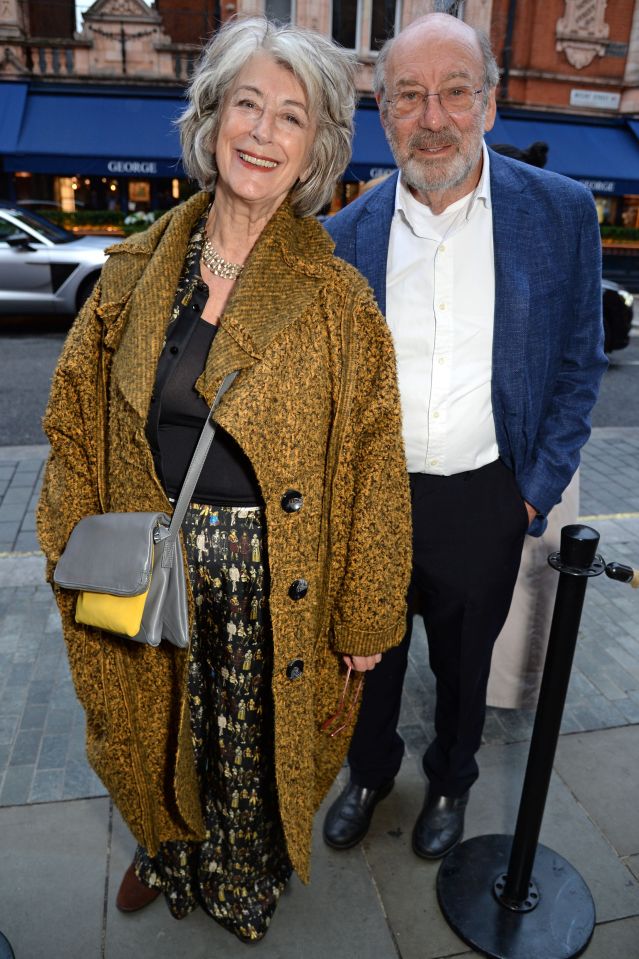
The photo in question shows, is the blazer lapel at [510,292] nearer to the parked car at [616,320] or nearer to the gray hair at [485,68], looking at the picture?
the gray hair at [485,68]

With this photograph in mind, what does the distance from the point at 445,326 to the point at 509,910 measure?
5.80 feet

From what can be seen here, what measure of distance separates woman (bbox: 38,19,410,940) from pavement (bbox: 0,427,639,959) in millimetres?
374

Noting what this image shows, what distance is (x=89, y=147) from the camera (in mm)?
15273

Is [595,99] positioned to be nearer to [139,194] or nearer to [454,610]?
[139,194]

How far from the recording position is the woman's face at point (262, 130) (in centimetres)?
181

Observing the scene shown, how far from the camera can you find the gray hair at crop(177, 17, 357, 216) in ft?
5.94

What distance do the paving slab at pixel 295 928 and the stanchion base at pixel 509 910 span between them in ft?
0.80

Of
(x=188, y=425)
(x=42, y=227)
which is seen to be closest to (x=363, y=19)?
(x=42, y=227)

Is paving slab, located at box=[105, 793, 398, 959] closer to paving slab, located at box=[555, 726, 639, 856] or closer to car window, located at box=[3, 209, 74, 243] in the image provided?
paving slab, located at box=[555, 726, 639, 856]

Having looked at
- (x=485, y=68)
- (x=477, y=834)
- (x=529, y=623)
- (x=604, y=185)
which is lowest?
(x=477, y=834)

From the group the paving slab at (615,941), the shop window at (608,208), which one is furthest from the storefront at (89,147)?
the paving slab at (615,941)

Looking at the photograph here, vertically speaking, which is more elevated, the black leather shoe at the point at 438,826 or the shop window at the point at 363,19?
the shop window at the point at 363,19

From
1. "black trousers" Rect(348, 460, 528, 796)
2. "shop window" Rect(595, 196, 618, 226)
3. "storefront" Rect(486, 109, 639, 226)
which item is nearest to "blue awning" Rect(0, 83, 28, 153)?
"storefront" Rect(486, 109, 639, 226)

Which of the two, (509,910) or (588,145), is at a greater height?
(588,145)
